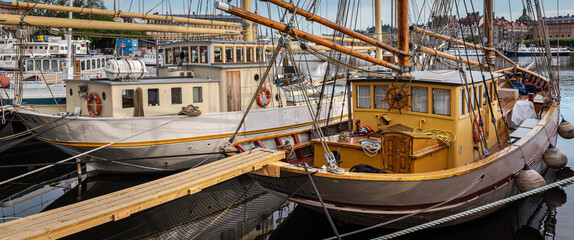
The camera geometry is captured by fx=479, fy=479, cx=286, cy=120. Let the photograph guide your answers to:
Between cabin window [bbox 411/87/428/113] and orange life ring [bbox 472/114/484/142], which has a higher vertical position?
cabin window [bbox 411/87/428/113]

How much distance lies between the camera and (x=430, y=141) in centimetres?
1081

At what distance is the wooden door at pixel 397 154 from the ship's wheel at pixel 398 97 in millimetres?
1427

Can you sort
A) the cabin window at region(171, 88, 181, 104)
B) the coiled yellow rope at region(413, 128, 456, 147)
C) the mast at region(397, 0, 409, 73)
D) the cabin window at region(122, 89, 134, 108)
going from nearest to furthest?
the coiled yellow rope at region(413, 128, 456, 147) < the mast at region(397, 0, 409, 73) < the cabin window at region(122, 89, 134, 108) < the cabin window at region(171, 88, 181, 104)

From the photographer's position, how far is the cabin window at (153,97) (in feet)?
51.9

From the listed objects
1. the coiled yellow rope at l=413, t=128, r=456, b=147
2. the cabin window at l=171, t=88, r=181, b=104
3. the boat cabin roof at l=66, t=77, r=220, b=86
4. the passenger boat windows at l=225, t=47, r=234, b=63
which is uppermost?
the passenger boat windows at l=225, t=47, r=234, b=63

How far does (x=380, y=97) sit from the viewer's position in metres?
12.3

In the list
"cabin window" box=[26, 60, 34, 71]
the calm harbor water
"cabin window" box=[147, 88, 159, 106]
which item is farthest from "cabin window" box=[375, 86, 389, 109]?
"cabin window" box=[26, 60, 34, 71]

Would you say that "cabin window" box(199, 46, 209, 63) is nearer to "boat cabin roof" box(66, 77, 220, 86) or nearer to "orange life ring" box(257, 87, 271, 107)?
"boat cabin roof" box(66, 77, 220, 86)

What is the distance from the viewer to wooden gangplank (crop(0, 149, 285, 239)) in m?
7.12

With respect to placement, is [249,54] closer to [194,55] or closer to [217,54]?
[217,54]

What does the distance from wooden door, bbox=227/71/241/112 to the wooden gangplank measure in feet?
24.8

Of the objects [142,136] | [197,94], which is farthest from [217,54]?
[142,136]

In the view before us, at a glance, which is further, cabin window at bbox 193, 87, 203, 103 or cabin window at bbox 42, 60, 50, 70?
cabin window at bbox 42, 60, 50, 70

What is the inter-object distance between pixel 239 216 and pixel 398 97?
513cm
